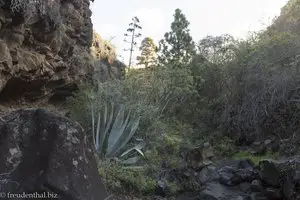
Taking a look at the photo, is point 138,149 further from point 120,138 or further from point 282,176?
point 282,176

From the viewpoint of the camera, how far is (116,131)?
10.8m

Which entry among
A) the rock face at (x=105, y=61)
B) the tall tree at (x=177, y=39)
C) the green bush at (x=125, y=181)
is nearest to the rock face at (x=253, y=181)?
the green bush at (x=125, y=181)

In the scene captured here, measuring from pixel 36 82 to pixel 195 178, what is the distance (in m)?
5.34

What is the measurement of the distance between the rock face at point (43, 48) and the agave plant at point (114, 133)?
6.26 ft

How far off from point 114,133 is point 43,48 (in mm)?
3181

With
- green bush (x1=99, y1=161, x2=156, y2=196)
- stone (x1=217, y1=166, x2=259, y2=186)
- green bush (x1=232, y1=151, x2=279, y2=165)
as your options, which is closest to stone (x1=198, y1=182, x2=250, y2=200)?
stone (x1=217, y1=166, x2=259, y2=186)

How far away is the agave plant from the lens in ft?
33.3

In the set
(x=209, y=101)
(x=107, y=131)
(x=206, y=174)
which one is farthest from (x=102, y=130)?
(x=209, y=101)

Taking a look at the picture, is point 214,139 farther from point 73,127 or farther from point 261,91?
point 73,127

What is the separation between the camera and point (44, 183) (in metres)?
3.49

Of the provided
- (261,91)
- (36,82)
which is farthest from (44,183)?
(261,91)

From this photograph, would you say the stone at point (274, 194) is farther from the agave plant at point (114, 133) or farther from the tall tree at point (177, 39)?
the tall tree at point (177, 39)

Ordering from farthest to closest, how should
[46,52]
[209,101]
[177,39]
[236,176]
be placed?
[177,39] → [209,101] → [46,52] → [236,176]

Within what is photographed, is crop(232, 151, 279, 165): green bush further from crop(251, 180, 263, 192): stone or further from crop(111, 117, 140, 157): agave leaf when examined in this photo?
Result: crop(111, 117, 140, 157): agave leaf
